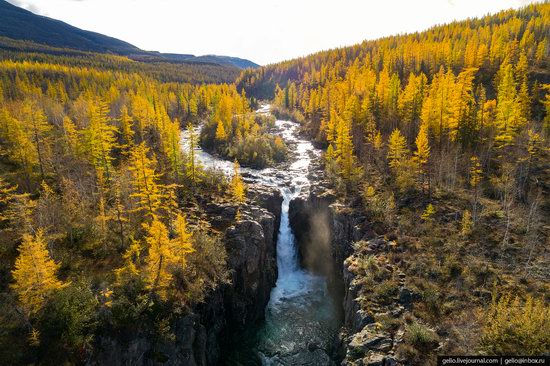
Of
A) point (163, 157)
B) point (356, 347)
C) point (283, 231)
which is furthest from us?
point (163, 157)

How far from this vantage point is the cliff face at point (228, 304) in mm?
28953

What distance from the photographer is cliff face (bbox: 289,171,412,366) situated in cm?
2806

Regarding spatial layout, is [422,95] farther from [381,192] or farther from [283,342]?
[283,342]

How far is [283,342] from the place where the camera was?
1566 inches

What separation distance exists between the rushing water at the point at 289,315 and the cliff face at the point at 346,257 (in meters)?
2.22

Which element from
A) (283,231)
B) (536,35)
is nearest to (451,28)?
(536,35)

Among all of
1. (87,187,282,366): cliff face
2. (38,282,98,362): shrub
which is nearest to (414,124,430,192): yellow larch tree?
(87,187,282,366): cliff face

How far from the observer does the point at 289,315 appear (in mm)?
44812

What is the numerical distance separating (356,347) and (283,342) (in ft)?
47.1

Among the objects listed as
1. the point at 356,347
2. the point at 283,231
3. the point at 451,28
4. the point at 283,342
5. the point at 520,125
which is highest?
the point at 451,28

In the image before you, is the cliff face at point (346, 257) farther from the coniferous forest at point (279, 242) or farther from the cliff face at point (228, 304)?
the cliff face at point (228, 304)

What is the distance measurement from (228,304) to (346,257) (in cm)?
1918

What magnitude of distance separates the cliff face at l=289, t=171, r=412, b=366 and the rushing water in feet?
7.30

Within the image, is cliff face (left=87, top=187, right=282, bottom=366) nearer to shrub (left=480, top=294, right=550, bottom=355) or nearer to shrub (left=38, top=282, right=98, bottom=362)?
shrub (left=38, top=282, right=98, bottom=362)
